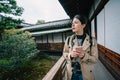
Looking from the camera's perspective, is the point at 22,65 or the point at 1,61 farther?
the point at 22,65

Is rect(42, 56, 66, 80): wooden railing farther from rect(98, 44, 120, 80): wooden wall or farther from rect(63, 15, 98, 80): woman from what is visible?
rect(98, 44, 120, 80): wooden wall

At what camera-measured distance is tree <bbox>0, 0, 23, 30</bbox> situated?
13102mm

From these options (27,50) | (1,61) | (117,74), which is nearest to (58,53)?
(27,50)

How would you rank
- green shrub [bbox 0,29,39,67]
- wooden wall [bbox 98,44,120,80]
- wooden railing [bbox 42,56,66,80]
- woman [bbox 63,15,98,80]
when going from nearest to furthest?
woman [bbox 63,15,98,80] → wooden railing [bbox 42,56,66,80] → wooden wall [bbox 98,44,120,80] → green shrub [bbox 0,29,39,67]

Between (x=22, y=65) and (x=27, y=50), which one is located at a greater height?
(x=27, y=50)

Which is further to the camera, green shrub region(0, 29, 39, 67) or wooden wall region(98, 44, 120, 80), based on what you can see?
green shrub region(0, 29, 39, 67)

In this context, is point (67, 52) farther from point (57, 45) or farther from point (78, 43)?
point (57, 45)

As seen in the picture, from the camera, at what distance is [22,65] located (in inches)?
525

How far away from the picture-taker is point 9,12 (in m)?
13.7

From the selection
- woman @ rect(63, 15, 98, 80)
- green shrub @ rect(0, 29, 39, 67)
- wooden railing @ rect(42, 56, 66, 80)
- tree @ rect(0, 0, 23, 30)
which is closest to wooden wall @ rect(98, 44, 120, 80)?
wooden railing @ rect(42, 56, 66, 80)

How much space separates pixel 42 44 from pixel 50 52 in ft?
5.04

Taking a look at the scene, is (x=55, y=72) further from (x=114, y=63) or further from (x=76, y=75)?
(x=114, y=63)

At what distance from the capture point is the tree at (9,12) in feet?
43.0

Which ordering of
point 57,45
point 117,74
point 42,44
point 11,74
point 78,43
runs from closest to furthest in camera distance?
point 78,43 → point 117,74 → point 11,74 → point 57,45 → point 42,44
